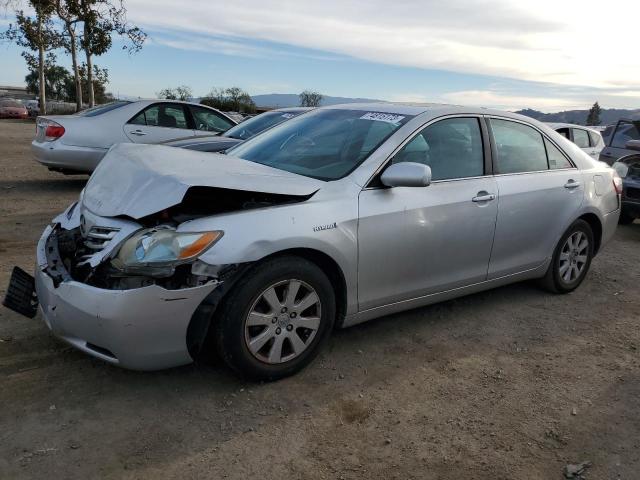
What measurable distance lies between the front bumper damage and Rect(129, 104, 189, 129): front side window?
6.39 metres

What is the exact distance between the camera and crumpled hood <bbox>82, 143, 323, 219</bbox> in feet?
9.73

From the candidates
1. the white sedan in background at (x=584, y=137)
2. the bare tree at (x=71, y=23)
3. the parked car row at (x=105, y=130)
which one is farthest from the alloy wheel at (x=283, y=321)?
the bare tree at (x=71, y=23)

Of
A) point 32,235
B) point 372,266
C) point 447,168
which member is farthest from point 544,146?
point 32,235

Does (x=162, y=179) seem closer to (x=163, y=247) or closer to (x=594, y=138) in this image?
(x=163, y=247)

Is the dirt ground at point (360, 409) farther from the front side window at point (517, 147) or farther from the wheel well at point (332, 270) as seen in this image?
the front side window at point (517, 147)

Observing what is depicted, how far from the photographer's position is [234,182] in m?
3.05

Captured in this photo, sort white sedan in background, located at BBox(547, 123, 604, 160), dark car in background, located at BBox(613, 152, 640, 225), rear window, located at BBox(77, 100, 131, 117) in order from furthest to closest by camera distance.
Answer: white sedan in background, located at BBox(547, 123, 604, 160)
rear window, located at BBox(77, 100, 131, 117)
dark car in background, located at BBox(613, 152, 640, 225)

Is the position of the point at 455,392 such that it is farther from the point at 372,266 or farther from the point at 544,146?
the point at 544,146

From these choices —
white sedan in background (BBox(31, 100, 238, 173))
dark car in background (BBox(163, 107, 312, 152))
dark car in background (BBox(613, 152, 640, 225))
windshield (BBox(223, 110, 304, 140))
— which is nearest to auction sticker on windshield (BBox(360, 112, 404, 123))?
dark car in background (BBox(163, 107, 312, 152))

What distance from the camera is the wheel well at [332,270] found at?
3195 mm

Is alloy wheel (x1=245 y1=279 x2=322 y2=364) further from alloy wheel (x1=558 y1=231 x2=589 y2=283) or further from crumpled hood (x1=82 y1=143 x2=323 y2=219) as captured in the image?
alloy wheel (x1=558 y1=231 x2=589 y2=283)

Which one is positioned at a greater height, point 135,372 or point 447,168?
point 447,168

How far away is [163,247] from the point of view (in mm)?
2859

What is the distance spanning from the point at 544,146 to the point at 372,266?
219cm
